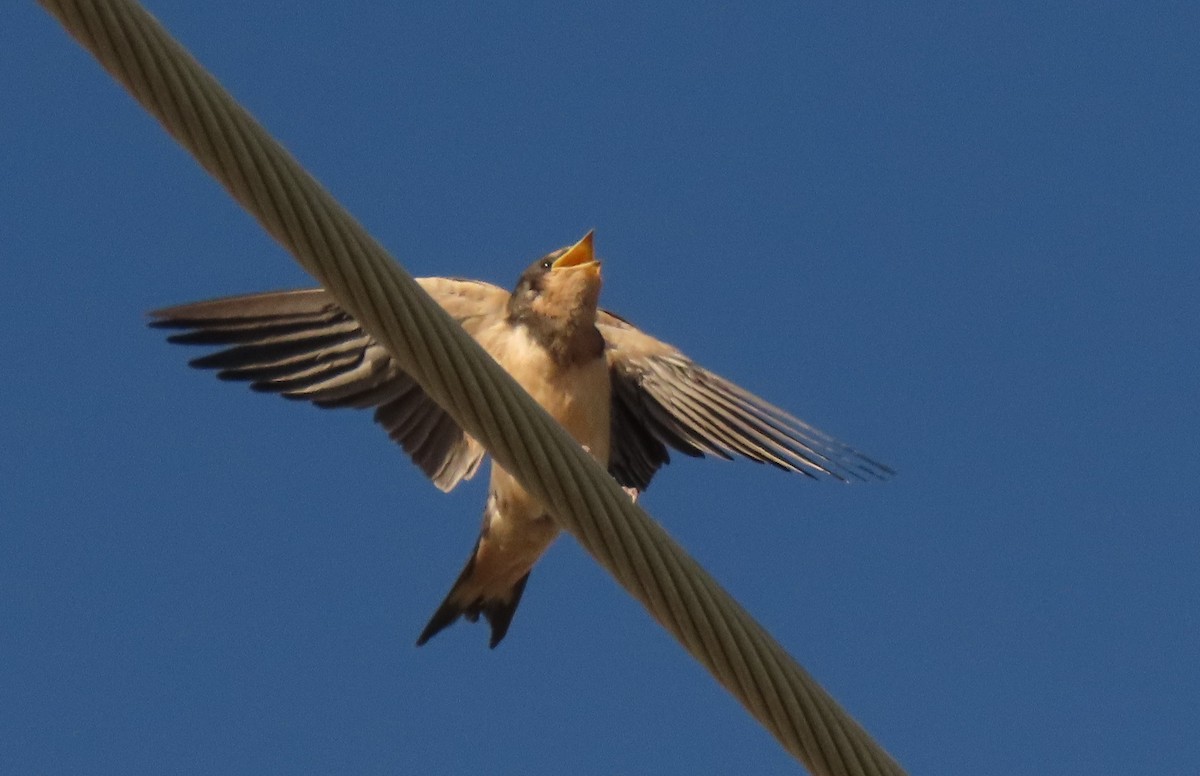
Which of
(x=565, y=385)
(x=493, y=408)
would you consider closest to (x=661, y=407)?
(x=565, y=385)

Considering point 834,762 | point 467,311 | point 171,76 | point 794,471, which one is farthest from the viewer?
point 467,311

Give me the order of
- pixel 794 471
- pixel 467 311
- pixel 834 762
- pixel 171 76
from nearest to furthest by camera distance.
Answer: pixel 171 76 → pixel 834 762 → pixel 794 471 → pixel 467 311

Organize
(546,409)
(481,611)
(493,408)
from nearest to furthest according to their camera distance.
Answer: (493,408) → (546,409) → (481,611)

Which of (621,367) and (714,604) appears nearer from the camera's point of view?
(714,604)

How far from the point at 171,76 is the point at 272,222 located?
1.08 ft

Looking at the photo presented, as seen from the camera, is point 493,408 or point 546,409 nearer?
point 493,408

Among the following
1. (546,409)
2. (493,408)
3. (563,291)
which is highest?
(563,291)

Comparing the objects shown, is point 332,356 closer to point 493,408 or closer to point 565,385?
point 565,385

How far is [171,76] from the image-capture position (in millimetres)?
3990

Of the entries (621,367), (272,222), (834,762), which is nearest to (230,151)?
(272,222)

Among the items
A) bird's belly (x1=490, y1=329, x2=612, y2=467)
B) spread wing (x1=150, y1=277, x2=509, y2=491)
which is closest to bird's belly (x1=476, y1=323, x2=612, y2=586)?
bird's belly (x1=490, y1=329, x2=612, y2=467)

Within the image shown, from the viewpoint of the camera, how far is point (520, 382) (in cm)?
820

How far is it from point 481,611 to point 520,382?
95 centimetres

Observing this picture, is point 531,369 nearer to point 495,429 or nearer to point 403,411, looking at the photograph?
point 403,411
